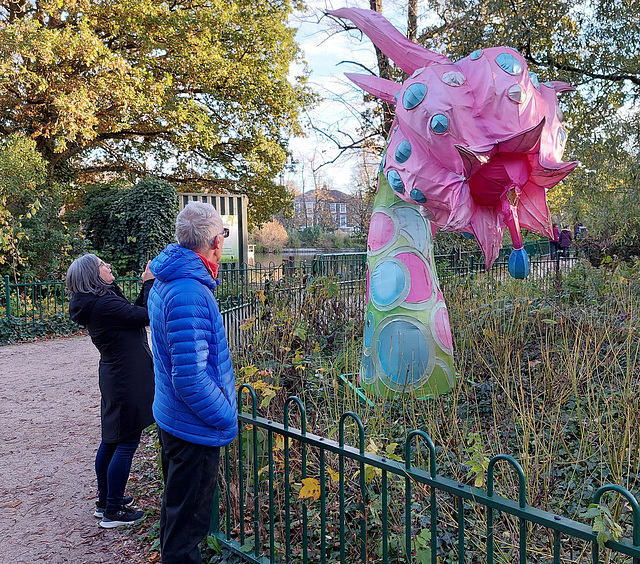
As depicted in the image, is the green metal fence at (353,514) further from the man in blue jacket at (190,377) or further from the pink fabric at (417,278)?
the pink fabric at (417,278)

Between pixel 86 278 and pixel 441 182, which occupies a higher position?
pixel 441 182

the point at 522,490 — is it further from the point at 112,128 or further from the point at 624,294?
the point at 112,128

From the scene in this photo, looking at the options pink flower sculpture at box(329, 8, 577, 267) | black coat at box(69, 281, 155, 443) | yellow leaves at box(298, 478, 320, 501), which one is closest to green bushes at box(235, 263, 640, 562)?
yellow leaves at box(298, 478, 320, 501)

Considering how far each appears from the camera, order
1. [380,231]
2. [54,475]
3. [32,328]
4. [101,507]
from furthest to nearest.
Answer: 1. [32,328]
2. [380,231]
3. [54,475]
4. [101,507]

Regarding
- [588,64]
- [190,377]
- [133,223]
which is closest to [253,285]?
[133,223]

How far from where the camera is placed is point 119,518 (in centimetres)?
321

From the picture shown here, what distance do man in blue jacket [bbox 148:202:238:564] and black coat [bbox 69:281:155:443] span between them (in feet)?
2.82

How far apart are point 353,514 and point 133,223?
41.3 feet

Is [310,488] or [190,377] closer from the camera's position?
[190,377]

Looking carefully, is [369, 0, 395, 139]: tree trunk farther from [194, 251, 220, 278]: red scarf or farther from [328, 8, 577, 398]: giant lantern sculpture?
[194, 251, 220, 278]: red scarf

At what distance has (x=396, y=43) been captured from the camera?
4383mm

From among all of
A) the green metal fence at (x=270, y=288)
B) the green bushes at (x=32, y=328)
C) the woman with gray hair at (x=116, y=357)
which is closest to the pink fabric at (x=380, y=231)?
the green metal fence at (x=270, y=288)

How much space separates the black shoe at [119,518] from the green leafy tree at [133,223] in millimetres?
10955

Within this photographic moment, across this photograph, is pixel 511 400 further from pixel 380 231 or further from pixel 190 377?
pixel 380 231
